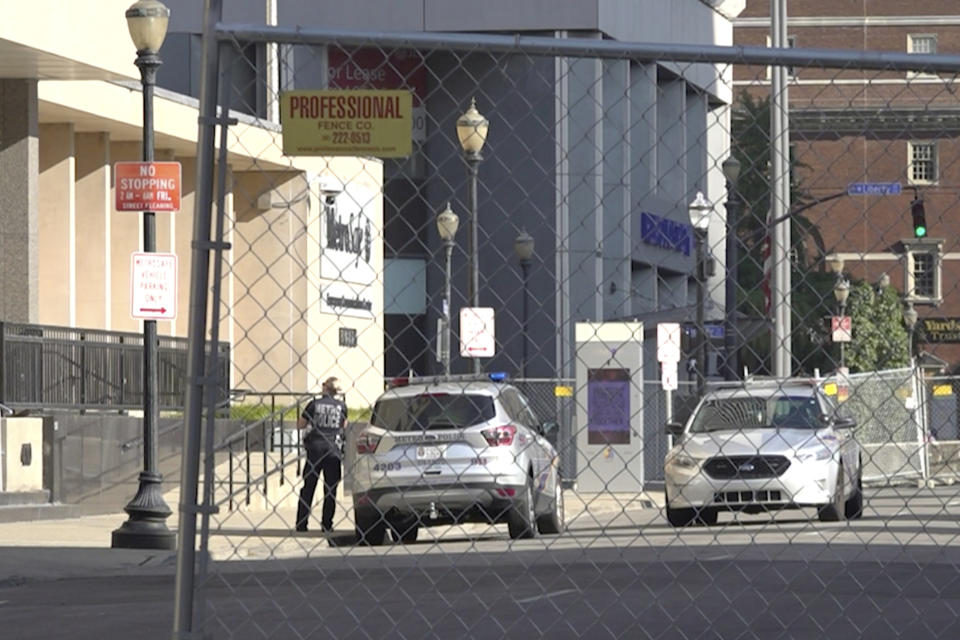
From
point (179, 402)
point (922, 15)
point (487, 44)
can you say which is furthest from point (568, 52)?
point (922, 15)

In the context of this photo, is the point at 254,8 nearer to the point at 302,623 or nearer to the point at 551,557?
the point at 551,557

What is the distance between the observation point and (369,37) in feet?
20.3

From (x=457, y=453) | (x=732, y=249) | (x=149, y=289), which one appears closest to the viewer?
(x=732, y=249)

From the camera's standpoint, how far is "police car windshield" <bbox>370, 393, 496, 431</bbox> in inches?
707

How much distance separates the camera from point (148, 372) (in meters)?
21.4

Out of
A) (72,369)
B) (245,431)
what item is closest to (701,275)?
(245,431)

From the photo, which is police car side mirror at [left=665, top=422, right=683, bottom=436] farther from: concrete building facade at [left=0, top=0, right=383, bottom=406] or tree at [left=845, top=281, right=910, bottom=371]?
tree at [left=845, top=281, right=910, bottom=371]

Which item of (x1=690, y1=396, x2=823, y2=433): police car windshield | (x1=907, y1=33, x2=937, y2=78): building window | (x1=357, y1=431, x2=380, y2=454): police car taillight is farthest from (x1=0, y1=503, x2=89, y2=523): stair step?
(x1=907, y1=33, x2=937, y2=78): building window

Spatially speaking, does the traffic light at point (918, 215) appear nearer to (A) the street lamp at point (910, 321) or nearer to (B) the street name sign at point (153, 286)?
(B) the street name sign at point (153, 286)

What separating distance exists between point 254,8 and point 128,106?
22.5 m

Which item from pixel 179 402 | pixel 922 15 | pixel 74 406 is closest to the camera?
pixel 74 406

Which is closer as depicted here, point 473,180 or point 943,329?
point 473,180

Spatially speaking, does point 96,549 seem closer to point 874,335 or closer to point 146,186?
point 146,186

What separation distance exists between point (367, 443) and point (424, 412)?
0.75 meters
